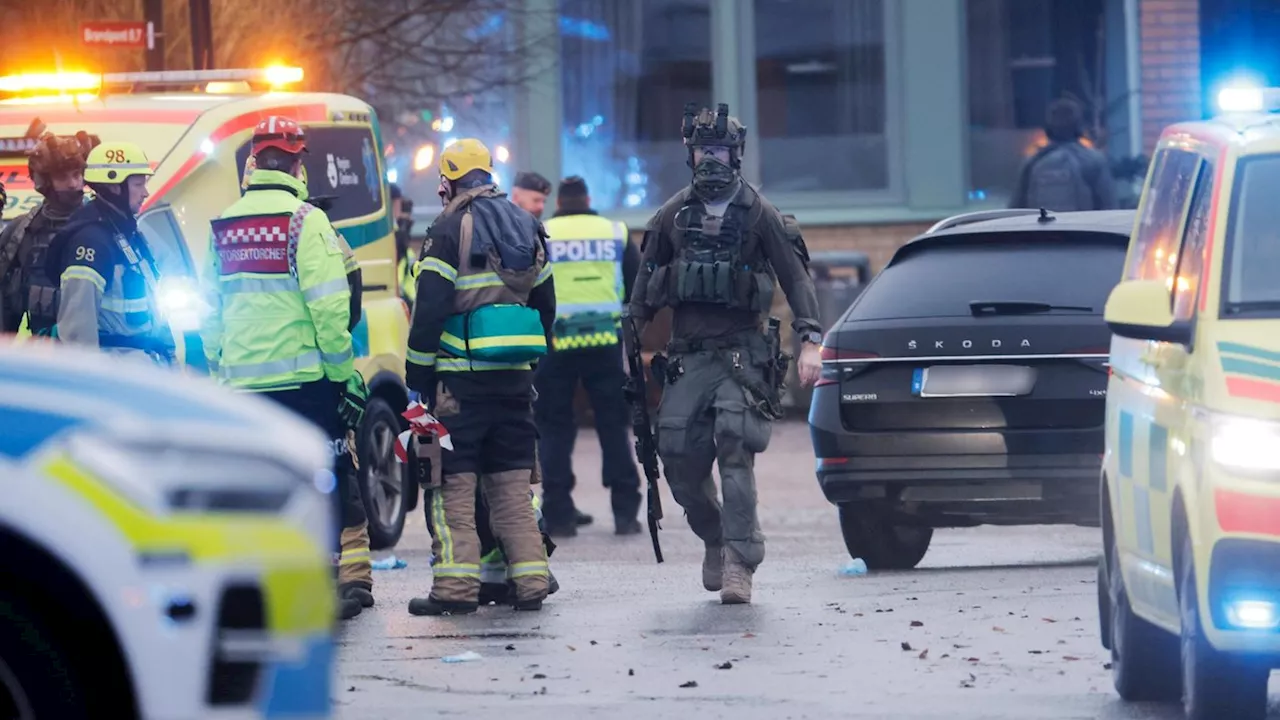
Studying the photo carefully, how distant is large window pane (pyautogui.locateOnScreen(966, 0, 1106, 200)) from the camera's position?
77.3 feet

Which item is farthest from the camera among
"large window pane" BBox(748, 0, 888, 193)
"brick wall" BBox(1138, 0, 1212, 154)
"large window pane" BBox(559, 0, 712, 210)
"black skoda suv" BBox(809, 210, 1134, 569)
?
"large window pane" BBox(559, 0, 712, 210)

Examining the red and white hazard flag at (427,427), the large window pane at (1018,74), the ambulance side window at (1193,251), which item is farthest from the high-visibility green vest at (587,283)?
the large window pane at (1018,74)

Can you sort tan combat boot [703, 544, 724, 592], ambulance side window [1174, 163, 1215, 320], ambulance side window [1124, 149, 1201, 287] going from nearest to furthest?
1. ambulance side window [1174, 163, 1215, 320]
2. ambulance side window [1124, 149, 1201, 287]
3. tan combat boot [703, 544, 724, 592]

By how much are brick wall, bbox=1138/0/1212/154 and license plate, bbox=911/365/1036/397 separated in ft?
39.6

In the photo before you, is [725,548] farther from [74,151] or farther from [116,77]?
[116,77]

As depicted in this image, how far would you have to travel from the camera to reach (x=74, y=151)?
10578mm

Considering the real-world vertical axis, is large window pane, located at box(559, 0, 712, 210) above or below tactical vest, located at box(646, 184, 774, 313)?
above

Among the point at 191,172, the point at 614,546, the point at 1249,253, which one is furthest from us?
the point at 614,546

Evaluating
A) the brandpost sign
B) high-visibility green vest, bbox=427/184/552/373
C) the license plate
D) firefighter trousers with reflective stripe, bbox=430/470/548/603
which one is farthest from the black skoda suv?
the brandpost sign

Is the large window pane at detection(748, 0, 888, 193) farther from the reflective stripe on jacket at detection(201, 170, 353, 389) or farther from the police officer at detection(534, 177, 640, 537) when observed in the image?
the reflective stripe on jacket at detection(201, 170, 353, 389)

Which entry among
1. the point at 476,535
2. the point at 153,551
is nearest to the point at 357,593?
the point at 476,535

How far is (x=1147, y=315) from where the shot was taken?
22.3ft

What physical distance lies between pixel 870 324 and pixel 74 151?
3.35 m

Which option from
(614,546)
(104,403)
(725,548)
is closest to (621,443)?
(614,546)
